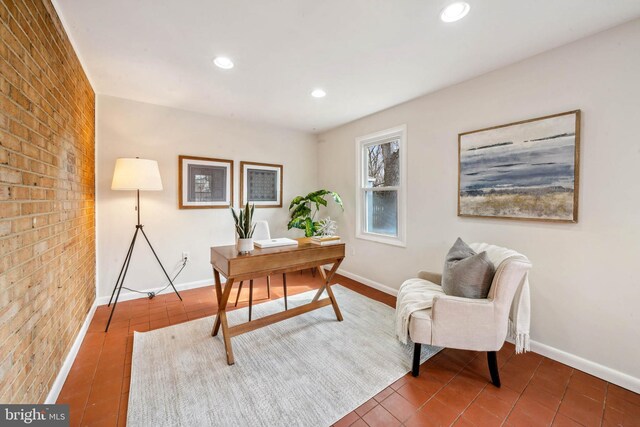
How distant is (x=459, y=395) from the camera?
169cm

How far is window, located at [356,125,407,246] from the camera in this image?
330 cm

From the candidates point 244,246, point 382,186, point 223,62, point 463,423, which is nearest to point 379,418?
point 463,423

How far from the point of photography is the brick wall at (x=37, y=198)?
3.73 ft

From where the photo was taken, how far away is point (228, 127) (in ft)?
12.4

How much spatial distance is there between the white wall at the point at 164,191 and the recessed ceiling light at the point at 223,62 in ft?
4.86

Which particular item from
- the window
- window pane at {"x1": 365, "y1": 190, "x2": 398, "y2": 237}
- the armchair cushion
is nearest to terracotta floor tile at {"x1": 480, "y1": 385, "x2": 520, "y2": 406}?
the armchair cushion

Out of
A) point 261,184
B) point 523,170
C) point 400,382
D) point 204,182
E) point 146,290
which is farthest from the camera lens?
point 261,184

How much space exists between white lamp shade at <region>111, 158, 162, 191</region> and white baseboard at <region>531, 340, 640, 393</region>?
3.98m

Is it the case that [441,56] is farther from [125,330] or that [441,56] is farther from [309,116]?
[125,330]

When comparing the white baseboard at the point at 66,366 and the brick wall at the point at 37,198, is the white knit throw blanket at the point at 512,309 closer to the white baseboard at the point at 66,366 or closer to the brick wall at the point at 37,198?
the brick wall at the point at 37,198

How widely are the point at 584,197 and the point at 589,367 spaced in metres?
1.26

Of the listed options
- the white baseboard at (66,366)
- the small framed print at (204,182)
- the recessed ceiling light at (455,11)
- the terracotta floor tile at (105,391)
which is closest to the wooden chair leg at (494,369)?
the recessed ceiling light at (455,11)

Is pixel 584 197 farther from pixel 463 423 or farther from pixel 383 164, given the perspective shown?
pixel 383 164

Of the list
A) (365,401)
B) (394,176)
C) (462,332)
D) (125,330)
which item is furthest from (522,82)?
(125,330)
